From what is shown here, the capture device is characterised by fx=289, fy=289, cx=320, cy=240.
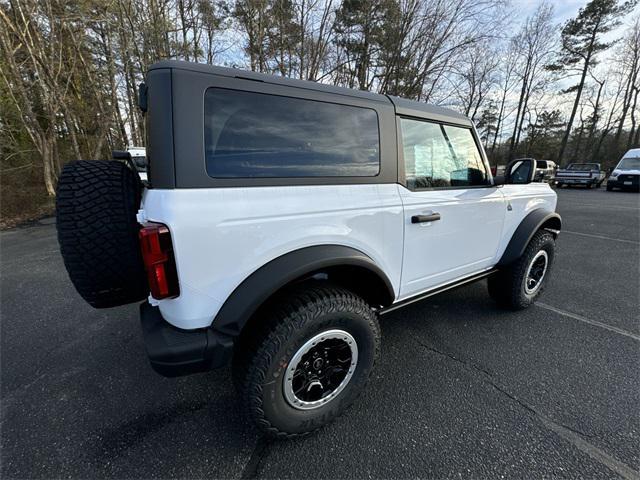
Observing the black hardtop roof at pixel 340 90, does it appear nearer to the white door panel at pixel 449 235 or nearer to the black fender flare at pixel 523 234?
the white door panel at pixel 449 235

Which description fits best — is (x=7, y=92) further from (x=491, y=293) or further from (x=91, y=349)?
(x=491, y=293)

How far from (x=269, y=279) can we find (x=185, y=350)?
481mm

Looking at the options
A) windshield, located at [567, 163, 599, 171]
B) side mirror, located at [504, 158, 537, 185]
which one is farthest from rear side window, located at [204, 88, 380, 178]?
windshield, located at [567, 163, 599, 171]

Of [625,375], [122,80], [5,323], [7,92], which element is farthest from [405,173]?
[122,80]

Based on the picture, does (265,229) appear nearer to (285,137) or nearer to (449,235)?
(285,137)

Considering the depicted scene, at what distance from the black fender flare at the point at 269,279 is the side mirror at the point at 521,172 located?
1.98m

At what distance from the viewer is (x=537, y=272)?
312 cm

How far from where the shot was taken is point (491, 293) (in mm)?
3045

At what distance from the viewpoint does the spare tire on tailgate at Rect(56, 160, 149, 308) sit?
4.89ft

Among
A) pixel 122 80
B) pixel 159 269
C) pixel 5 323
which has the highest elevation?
pixel 122 80

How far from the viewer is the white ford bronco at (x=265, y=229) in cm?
125

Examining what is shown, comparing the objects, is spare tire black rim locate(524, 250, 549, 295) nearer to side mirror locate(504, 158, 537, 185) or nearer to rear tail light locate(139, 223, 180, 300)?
side mirror locate(504, 158, 537, 185)

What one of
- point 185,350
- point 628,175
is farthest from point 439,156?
point 628,175

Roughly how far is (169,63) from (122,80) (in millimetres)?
15875
